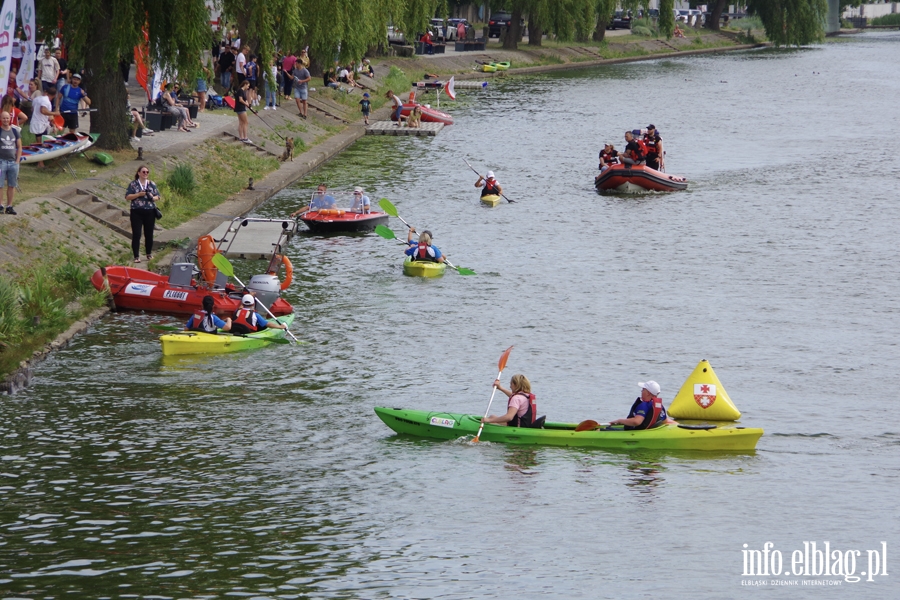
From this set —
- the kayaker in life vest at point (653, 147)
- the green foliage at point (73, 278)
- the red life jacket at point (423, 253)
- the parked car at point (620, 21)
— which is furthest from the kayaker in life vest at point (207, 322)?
the parked car at point (620, 21)

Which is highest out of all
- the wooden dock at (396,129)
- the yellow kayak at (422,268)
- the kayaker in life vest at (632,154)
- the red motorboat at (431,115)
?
the red motorboat at (431,115)

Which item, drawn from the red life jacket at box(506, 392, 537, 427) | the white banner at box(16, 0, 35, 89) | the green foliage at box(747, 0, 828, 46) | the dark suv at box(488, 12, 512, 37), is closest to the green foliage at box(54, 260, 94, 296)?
the white banner at box(16, 0, 35, 89)

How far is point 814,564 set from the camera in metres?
13.5

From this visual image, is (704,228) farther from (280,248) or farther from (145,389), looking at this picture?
(145,389)

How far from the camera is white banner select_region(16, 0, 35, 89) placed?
1033 inches

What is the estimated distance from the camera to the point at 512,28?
266 feet

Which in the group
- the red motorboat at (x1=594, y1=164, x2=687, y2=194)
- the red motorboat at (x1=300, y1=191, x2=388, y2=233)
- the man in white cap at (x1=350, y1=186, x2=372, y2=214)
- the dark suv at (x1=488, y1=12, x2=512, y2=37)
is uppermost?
the dark suv at (x1=488, y1=12, x2=512, y2=37)

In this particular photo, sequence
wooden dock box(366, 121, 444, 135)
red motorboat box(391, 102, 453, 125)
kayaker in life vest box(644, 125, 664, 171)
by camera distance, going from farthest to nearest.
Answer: red motorboat box(391, 102, 453, 125)
wooden dock box(366, 121, 444, 135)
kayaker in life vest box(644, 125, 664, 171)

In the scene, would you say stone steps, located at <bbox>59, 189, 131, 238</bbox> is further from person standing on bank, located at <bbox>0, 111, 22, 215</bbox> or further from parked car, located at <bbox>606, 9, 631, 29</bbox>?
parked car, located at <bbox>606, 9, 631, 29</bbox>

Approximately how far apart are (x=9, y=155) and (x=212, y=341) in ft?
19.0

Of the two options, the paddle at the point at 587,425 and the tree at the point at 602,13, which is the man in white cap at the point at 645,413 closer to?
the paddle at the point at 587,425

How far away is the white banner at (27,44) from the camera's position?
86.1 ft

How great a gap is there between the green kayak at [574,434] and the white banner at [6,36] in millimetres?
11844

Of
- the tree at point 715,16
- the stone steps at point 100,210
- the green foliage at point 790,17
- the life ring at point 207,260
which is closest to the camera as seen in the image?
the life ring at point 207,260
